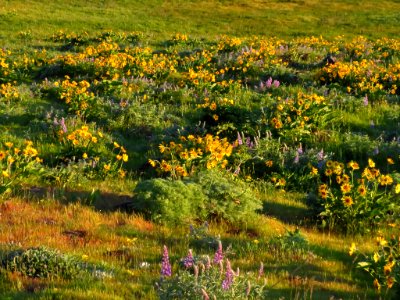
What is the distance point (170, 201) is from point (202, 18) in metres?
32.0

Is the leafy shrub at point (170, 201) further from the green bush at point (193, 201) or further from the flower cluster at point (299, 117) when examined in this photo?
the flower cluster at point (299, 117)

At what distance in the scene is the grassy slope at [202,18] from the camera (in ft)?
101

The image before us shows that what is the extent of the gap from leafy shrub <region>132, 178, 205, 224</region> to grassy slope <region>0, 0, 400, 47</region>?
19764 mm

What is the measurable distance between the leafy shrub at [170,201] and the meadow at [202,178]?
23mm

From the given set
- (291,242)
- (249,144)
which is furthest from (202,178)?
(249,144)

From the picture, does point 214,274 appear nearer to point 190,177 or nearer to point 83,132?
point 190,177

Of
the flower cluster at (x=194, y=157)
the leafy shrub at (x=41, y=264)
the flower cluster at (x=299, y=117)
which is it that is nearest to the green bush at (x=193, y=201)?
the flower cluster at (x=194, y=157)

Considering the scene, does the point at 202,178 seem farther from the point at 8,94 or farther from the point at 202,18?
the point at 202,18

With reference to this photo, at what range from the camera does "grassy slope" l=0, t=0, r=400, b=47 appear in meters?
30.9

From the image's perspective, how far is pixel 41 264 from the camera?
4.74 metres

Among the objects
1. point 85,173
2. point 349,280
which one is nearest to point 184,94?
point 85,173

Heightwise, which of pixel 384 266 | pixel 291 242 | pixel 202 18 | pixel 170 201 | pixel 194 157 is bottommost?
pixel 291 242

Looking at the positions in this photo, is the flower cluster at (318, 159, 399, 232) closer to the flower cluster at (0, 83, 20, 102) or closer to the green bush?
the green bush

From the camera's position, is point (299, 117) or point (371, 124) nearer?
point (299, 117)
